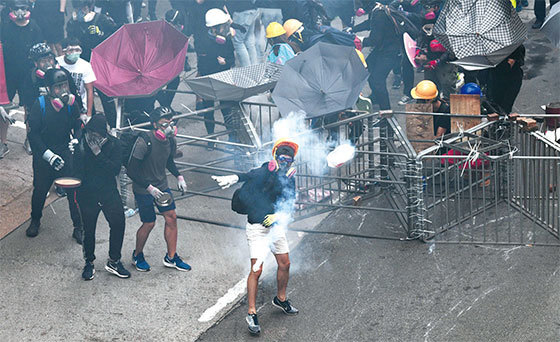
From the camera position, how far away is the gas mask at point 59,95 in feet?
30.9

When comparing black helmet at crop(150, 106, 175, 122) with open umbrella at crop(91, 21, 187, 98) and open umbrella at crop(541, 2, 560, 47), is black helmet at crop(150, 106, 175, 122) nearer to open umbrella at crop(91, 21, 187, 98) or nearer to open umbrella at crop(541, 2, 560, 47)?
open umbrella at crop(91, 21, 187, 98)

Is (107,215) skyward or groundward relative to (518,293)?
skyward

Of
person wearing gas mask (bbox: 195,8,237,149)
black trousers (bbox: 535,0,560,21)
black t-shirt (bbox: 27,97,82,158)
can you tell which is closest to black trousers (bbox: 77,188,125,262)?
black t-shirt (bbox: 27,97,82,158)

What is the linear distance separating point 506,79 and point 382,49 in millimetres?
3136

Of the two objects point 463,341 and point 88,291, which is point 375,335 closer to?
point 463,341

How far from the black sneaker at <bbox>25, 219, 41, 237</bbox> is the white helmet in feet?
16.2

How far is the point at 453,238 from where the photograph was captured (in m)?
9.39

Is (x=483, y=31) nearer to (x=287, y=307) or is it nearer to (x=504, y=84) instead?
(x=504, y=84)

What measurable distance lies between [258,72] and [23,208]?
147 inches

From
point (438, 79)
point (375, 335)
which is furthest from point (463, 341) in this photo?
point (438, 79)

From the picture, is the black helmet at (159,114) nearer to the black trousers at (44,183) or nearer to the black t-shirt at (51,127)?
the black t-shirt at (51,127)

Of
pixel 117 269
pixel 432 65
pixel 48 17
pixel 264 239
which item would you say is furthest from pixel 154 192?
pixel 48 17

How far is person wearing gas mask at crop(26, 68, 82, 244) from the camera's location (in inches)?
370

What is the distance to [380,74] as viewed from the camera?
13547mm
